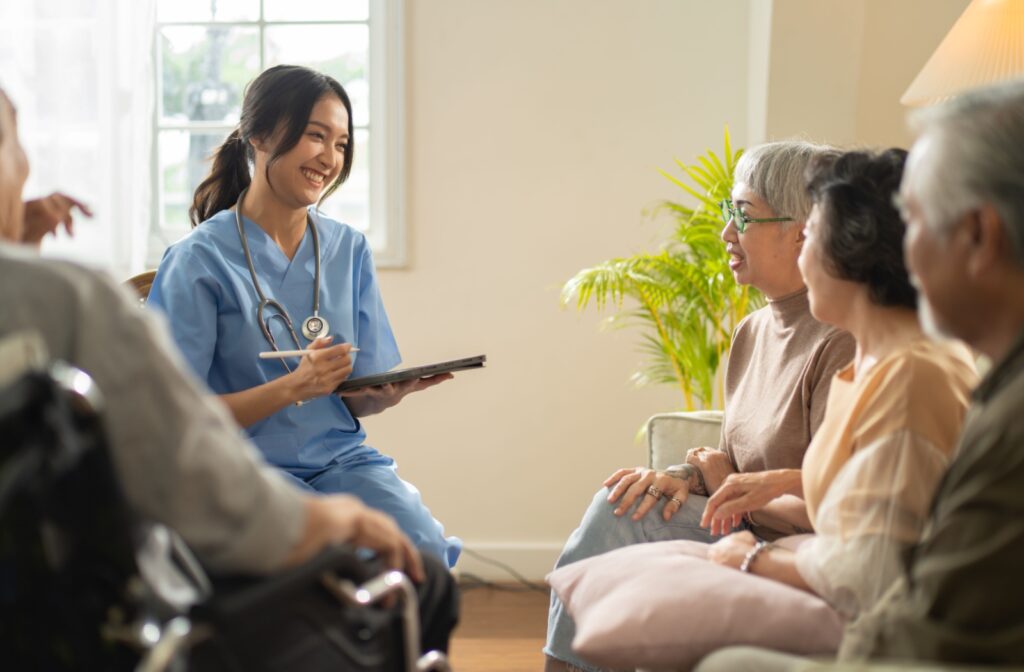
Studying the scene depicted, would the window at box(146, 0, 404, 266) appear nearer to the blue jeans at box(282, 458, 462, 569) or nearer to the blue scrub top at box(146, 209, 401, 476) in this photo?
the blue scrub top at box(146, 209, 401, 476)

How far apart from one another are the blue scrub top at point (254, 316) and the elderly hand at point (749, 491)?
0.83 meters

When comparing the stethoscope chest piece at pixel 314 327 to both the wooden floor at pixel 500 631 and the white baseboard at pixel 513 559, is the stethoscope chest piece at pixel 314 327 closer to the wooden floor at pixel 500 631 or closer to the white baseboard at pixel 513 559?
the wooden floor at pixel 500 631

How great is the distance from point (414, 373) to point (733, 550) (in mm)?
768

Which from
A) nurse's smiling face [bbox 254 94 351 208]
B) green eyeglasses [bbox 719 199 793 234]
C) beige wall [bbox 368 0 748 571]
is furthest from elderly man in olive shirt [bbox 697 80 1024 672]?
beige wall [bbox 368 0 748 571]

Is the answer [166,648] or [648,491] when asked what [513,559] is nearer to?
[648,491]

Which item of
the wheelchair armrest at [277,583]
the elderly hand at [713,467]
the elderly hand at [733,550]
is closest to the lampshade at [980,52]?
the elderly hand at [713,467]

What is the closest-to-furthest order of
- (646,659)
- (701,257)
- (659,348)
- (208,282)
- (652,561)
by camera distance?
(646,659)
(652,561)
(208,282)
(701,257)
(659,348)

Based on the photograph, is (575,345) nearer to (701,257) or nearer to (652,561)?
(701,257)

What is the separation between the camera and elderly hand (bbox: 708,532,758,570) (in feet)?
5.66

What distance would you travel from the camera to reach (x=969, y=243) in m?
1.20

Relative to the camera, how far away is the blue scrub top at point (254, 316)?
2398 millimetres

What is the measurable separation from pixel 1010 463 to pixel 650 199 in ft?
9.48

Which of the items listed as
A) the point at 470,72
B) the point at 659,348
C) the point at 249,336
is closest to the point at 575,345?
the point at 659,348

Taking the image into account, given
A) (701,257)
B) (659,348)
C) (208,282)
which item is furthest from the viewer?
(659,348)
